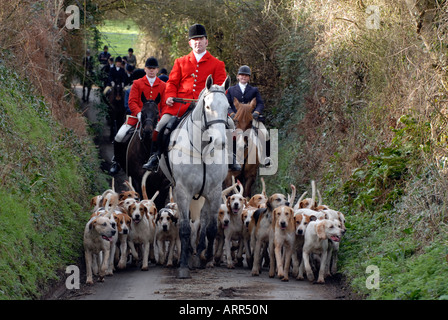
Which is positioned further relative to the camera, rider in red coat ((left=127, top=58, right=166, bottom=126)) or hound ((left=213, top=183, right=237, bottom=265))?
rider in red coat ((left=127, top=58, right=166, bottom=126))

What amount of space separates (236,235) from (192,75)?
2.28 meters

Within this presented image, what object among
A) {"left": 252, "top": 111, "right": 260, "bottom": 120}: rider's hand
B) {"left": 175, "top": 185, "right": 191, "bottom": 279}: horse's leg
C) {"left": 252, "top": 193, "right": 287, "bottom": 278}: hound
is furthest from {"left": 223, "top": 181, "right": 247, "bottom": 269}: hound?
{"left": 252, "top": 111, "right": 260, "bottom": 120}: rider's hand

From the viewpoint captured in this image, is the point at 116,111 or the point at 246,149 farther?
the point at 116,111

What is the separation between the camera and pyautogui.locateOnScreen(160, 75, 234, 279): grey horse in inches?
344

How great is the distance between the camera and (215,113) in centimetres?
848

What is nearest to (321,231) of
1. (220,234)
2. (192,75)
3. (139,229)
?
(220,234)

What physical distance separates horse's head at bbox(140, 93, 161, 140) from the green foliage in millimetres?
1490

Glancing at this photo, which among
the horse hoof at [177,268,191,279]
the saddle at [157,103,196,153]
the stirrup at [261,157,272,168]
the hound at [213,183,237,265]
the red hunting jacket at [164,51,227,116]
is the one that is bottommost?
the horse hoof at [177,268,191,279]

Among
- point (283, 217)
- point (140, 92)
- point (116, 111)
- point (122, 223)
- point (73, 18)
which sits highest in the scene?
point (73, 18)

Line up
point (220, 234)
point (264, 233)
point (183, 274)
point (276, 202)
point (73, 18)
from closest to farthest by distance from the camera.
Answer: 1. point (183, 274)
2. point (264, 233)
3. point (276, 202)
4. point (220, 234)
5. point (73, 18)

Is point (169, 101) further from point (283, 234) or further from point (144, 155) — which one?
point (283, 234)

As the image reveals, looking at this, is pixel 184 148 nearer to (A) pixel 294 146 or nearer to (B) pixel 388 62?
(B) pixel 388 62

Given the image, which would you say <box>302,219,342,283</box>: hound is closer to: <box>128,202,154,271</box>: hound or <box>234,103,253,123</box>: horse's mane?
<box>128,202,154,271</box>: hound

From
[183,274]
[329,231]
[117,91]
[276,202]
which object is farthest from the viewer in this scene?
[117,91]
